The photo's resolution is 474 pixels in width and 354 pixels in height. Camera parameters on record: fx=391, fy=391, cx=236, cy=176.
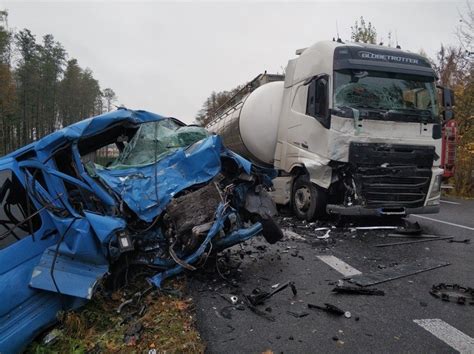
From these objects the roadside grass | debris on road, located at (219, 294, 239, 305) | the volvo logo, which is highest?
the volvo logo

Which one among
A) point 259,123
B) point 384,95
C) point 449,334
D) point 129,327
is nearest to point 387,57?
point 384,95

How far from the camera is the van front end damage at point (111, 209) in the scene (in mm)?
3410

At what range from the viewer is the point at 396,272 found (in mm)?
4391

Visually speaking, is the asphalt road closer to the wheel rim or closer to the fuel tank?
the wheel rim

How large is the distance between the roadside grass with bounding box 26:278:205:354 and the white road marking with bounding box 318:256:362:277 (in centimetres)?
182

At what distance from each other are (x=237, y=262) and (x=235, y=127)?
5.53m

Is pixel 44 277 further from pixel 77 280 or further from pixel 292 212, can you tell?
pixel 292 212

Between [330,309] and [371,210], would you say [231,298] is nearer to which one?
[330,309]

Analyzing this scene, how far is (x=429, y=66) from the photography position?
264 inches

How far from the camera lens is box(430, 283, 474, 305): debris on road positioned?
3.57 m

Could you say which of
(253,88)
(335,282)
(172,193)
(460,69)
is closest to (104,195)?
(172,193)

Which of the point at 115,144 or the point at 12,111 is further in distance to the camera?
the point at 12,111

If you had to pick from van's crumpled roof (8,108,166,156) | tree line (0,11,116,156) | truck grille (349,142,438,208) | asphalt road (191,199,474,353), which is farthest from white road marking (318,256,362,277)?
tree line (0,11,116,156)

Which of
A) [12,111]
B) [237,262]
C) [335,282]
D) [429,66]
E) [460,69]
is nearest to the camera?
[335,282]
